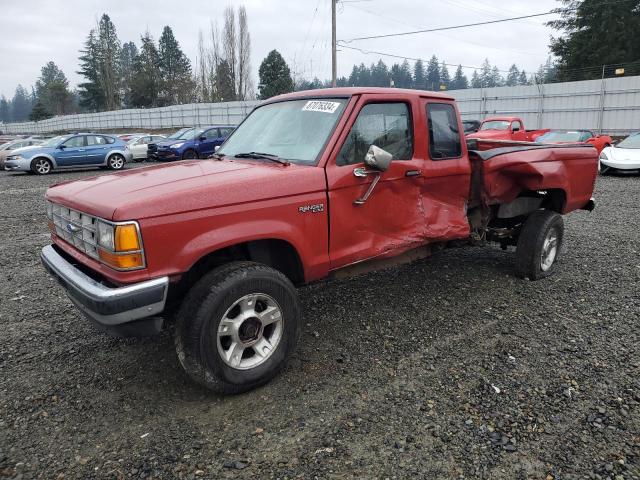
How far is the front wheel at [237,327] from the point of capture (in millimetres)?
3016

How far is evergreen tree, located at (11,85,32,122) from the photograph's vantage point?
Result: 147 meters

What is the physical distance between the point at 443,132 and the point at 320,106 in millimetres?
1291

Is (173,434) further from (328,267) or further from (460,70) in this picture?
(460,70)

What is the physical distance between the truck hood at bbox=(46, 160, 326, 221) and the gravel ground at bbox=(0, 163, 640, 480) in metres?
1.30

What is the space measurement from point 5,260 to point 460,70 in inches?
5374

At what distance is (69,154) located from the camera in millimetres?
18391

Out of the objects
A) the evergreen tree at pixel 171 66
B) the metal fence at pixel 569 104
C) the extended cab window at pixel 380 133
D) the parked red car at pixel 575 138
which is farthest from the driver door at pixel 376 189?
the evergreen tree at pixel 171 66

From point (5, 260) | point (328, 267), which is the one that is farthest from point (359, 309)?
point (5, 260)

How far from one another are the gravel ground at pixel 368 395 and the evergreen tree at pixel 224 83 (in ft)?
168

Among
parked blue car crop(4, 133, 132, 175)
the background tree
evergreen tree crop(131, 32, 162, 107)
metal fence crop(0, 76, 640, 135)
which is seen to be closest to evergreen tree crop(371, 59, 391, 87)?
evergreen tree crop(131, 32, 162, 107)

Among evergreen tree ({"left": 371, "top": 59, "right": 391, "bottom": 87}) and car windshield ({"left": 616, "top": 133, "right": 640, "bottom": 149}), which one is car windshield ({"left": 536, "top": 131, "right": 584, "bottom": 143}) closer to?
car windshield ({"left": 616, "top": 133, "right": 640, "bottom": 149})

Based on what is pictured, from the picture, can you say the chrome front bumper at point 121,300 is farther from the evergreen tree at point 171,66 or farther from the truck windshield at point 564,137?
the evergreen tree at point 171,66

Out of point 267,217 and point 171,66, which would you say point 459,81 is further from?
point 267,217

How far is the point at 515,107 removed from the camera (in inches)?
1051
